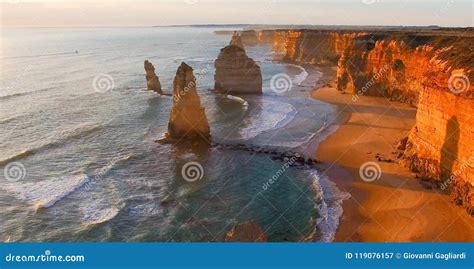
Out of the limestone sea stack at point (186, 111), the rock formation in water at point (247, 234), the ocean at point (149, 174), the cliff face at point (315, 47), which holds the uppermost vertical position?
the rock formation in water at point (247, 234)

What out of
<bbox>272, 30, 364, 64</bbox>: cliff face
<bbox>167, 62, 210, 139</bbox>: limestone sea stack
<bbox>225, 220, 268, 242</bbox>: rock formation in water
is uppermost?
<bbox>225, 220, 268, 242</bbox>: rock formation in water

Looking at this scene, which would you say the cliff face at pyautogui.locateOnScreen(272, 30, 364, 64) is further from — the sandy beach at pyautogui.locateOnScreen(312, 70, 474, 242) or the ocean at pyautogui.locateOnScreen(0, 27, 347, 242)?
the sandy beach at pyautogui.locateOnScreen(312, 70, 474, 242)

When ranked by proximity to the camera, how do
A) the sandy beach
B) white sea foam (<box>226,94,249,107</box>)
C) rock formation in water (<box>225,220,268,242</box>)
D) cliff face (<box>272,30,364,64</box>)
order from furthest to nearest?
cliff face (<box>272,30,364,64</box>) → white sea foam (<box>226,94,249,107</box>) → the sandy beach → rock formation in water (<box>225,220,268,242</box>)

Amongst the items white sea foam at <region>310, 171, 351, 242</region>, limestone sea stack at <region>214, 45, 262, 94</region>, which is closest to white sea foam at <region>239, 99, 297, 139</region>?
limestone sea stack at <region>214, 45, 262, 94</region>

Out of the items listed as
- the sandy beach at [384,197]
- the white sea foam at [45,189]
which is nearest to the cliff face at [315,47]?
the sandy beach at [384,197]

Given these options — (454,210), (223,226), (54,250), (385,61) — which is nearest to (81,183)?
(223,226)

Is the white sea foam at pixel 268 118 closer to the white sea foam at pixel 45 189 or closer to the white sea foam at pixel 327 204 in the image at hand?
the white sea foam at pixel 327 204

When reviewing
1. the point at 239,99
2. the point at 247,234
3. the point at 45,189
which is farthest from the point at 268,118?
the point at 247,234
